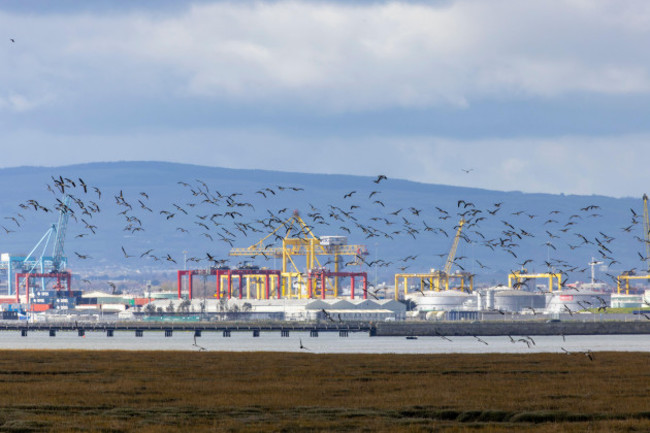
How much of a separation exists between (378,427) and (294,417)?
237 inches

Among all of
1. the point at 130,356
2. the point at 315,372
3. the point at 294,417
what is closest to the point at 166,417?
the point at 294,417

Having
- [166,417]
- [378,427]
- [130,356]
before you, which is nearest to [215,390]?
[166,417]

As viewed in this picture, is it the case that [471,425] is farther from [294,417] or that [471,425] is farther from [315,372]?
[315,372]

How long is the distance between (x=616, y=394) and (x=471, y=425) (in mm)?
20384

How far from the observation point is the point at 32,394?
89.1 m

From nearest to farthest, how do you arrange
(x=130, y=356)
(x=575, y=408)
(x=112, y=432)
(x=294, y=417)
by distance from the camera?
(x=112, y=432) < (x=294, y=417) < (x=575, y=408) < (x=130, y=356)

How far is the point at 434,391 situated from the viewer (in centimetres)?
9106

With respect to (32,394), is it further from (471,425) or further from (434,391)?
(471,425)

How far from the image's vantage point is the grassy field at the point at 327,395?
7119 centimetres

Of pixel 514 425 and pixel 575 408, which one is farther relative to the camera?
pixel 575 408

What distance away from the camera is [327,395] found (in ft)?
292

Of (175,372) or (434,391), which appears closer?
(434,391)

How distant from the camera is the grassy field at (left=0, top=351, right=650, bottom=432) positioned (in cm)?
7119

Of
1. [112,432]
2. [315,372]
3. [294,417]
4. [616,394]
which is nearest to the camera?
[112,432]
